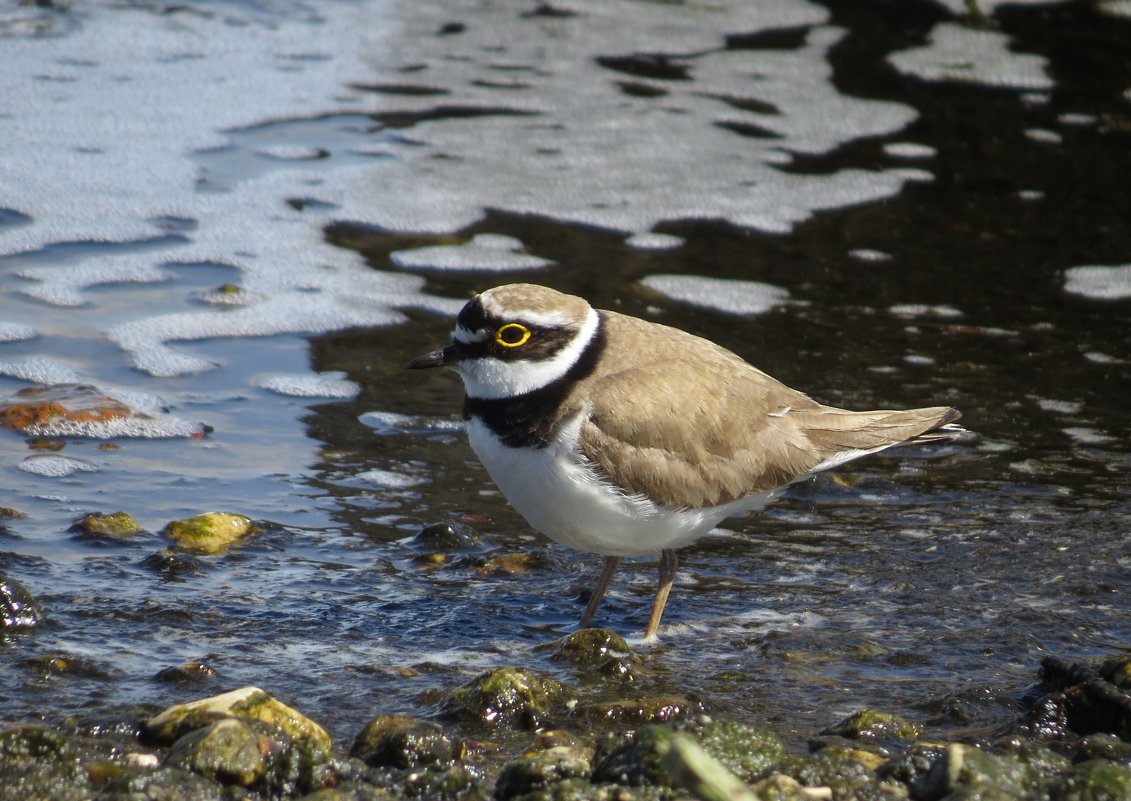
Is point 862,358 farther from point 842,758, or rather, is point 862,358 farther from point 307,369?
point 842,758

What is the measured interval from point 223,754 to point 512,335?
6.17 feet

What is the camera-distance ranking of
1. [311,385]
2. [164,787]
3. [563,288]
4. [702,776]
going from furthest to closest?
1. [563,288]
2. [311,385]
3. [164,787]
4. [702,776]

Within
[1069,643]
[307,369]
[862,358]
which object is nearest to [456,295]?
[307,369]

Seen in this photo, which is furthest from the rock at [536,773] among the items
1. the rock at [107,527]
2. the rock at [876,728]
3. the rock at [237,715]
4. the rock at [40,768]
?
the rock at [107,527]

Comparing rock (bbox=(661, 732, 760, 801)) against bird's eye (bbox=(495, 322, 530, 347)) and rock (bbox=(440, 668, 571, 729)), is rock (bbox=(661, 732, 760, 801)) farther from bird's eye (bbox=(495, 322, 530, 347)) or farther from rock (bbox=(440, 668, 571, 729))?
bird's eye (bbox=(495, 322, 530, 347))

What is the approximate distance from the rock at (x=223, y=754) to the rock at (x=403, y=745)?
320mm

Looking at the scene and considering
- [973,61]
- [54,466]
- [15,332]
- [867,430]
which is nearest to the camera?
[867,430]

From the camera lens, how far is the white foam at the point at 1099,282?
327 inches

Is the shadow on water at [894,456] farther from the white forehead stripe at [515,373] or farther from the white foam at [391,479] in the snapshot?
the white forehead stripe at [515,373]

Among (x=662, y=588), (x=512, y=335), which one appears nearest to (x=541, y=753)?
(x=662, y=588)

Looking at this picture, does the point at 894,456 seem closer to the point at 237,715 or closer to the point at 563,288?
the point at 563,288

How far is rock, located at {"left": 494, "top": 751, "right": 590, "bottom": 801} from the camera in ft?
12.4

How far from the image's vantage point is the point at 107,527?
5426 millimetres

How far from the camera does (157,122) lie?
10359mm
